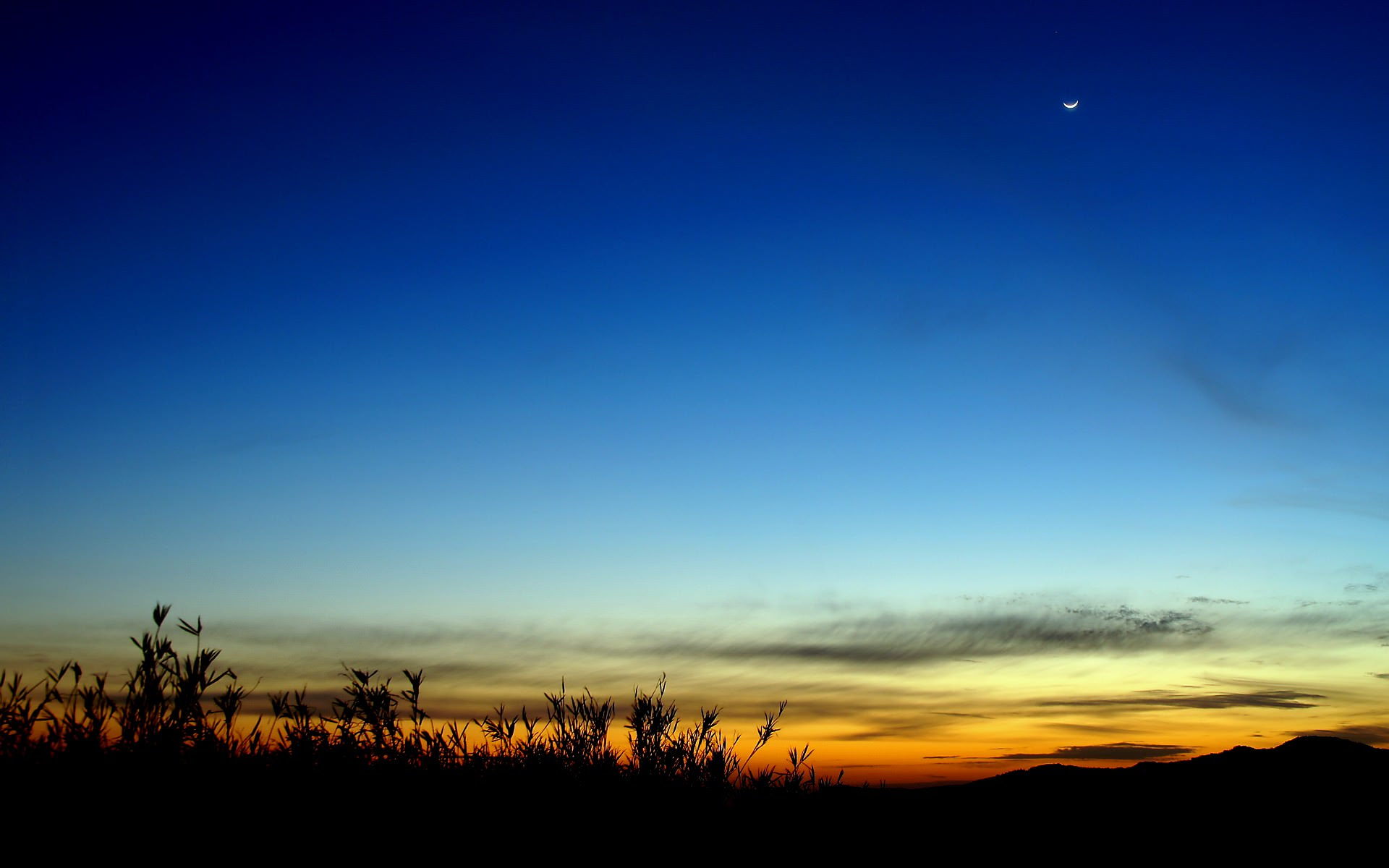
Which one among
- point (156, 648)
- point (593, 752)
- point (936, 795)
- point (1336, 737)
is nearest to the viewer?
point (156, 648)

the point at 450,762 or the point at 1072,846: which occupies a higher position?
the point at 450,762

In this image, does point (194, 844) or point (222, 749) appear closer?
point (194, 844)

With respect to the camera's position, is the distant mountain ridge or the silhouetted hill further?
the distant mountain ridge

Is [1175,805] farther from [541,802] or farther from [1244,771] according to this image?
[541,802]

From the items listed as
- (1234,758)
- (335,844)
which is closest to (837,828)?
(335,844)

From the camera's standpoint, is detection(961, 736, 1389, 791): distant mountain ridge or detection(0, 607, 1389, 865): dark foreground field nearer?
detection(0, 607, 1389, 865): dark foreground field

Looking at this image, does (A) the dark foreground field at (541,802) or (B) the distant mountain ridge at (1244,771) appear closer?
(A) the dark foreground field at (541,802)

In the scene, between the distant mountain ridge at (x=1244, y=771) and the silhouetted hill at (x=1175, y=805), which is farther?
the distant mountain ridge at (x=1244, y=771)

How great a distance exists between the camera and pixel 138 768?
18.3ft

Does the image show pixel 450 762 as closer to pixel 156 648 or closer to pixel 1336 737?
pixel 156 648

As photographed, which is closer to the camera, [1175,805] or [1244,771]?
[1175,805]

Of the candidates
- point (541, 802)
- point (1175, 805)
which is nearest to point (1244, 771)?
point (1175, 805)

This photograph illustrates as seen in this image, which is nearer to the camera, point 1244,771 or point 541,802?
point 541,802

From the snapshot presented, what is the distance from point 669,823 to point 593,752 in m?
1.57
